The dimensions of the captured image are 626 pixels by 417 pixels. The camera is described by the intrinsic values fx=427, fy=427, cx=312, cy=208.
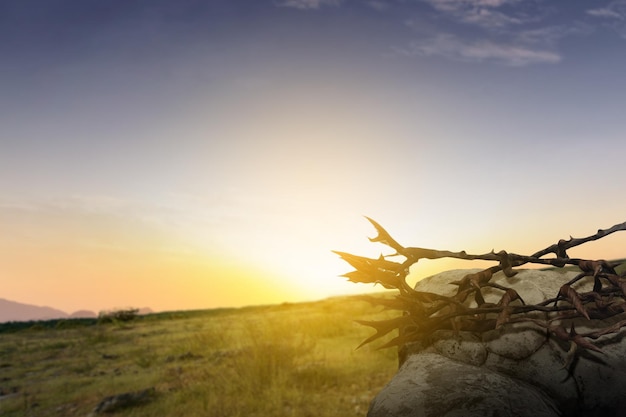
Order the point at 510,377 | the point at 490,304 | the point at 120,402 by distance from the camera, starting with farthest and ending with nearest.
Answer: the point at 120,402 < the point at 490,304 < the point at 510,377

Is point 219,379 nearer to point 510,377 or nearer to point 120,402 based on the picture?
point 120,402

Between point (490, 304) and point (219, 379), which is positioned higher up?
point (490, 304)

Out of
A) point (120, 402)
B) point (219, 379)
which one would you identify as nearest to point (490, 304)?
point (219, 379)

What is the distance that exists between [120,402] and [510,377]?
8643mm

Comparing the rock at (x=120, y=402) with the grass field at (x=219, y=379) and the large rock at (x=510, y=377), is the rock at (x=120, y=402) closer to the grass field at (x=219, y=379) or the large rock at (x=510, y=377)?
the grass field at (x=219, y=379)

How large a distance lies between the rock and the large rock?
8.14 metres

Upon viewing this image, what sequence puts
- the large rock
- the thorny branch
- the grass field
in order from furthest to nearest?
the grass field → the thorny branch → the large rock

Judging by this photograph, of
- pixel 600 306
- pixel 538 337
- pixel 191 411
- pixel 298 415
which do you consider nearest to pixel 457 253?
pixel 538 337

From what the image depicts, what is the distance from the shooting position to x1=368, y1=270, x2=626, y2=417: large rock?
1988mm

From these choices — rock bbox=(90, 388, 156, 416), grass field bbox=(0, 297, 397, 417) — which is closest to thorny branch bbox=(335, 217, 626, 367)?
grass field bbox=(0, 297, 397, 417)

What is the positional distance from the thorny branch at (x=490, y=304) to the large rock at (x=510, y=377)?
75 millimetres

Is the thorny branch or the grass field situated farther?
the grass field

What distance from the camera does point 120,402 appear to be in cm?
867

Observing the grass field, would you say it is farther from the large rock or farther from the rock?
the large rock
